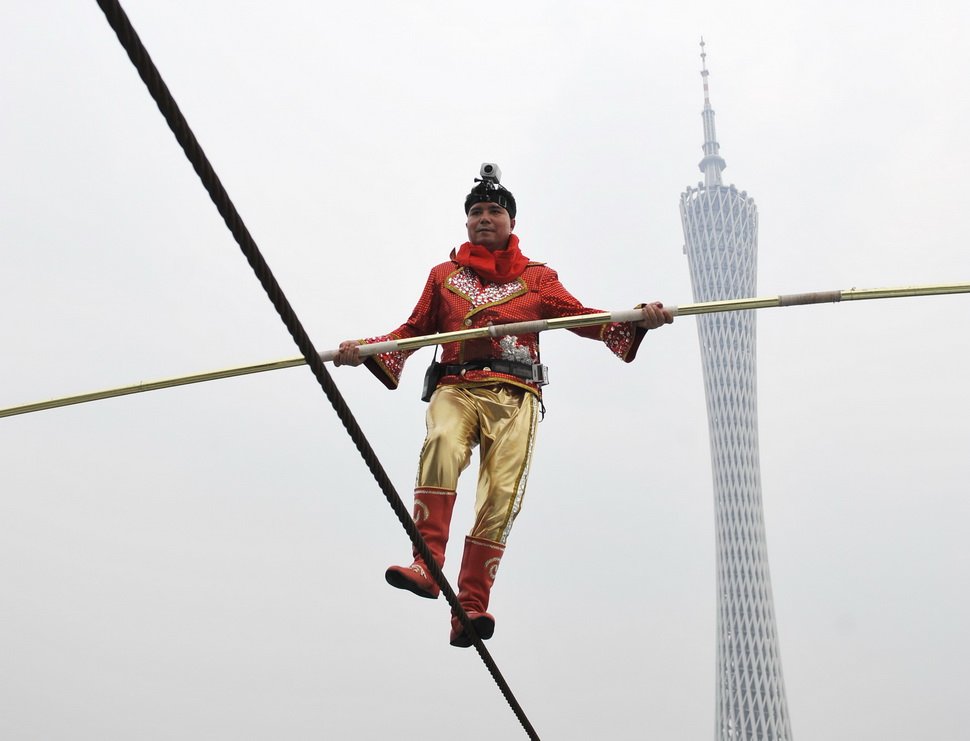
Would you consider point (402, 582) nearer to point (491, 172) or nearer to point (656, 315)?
point (656, 315)

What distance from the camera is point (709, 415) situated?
53.5 metres

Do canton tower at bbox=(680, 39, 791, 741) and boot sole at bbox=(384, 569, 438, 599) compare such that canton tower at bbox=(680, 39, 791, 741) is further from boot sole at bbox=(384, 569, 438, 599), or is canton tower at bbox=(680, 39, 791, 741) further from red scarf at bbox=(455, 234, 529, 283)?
boot sole at bbox=(384, 569, 438, 599)

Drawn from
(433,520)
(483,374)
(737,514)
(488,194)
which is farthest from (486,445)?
(737,514)

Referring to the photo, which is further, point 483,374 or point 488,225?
point 488,225

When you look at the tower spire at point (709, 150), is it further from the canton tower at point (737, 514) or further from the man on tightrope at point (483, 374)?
the man on tightrope at point (483, 374)

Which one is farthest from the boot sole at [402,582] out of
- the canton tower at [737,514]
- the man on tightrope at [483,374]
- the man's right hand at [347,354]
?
the canton tower at [737,514]

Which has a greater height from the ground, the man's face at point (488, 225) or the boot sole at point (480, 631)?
the man's face at point (488, 225)

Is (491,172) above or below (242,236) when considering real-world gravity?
above

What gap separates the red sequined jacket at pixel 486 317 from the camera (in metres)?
4.55

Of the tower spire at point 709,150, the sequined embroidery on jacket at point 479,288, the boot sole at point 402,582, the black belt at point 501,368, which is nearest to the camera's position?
the boot sole at point 402,582

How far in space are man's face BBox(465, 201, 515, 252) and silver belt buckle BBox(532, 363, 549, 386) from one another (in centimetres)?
62

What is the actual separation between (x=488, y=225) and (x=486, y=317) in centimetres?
48

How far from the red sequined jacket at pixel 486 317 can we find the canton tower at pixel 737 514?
49.0 meters

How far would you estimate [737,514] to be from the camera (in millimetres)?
52688
